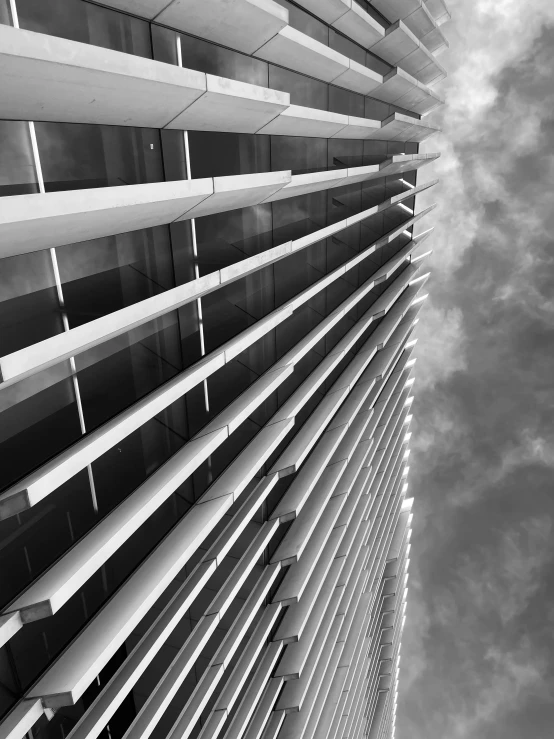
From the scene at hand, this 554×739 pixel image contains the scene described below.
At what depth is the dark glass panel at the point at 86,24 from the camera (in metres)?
6.84

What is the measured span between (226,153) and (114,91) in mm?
4994

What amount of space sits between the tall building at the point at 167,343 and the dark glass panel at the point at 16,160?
0.03 m

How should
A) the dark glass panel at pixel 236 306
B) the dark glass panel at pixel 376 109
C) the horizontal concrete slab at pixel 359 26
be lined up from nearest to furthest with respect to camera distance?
the dark glass panel at pixel 236 306, the horizontal concrete slab at pixel 359 26, the dark glass panel at pixel 376 109

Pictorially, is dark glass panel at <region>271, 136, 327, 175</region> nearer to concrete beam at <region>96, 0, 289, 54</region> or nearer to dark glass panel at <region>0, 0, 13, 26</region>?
concrete beam at <region>96, 0, 289, 54</region>

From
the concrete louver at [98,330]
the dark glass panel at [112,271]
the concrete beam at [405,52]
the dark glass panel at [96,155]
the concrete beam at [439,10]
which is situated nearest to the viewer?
the concrete louver at [98,330]

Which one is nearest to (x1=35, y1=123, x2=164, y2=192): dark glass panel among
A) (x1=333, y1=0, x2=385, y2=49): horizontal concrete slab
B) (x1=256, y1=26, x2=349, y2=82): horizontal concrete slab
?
(x1=256, y1=26, x2=349, y2=82): horizontal concrete slab

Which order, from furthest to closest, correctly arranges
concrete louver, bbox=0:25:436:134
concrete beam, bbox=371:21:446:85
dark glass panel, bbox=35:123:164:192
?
concrete beam, bbox=371:21:446:85
dark glass panel, bbox=35:123:164:192
concrete louver, bbox=0:25:436:134

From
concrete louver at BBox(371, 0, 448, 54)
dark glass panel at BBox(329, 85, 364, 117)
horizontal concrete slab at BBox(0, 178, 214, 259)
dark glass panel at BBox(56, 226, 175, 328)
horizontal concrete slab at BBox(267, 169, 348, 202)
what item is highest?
concrete louver at BBox(371, 0, 448, 54)

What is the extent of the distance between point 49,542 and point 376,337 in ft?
69.2

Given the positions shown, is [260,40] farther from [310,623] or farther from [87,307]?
[310,623]

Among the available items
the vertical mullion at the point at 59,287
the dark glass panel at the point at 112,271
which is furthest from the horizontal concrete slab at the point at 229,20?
the dark glass panel at the point at 112,271

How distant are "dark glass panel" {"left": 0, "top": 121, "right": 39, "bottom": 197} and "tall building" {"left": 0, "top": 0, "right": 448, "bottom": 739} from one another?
0.09 ft

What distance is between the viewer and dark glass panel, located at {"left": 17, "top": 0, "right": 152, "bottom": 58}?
684 centimetres

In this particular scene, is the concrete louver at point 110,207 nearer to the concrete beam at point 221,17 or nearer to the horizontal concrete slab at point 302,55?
the concrete beam at point 221,17
